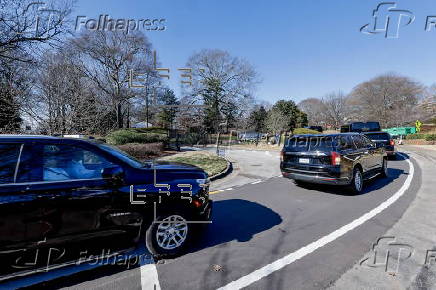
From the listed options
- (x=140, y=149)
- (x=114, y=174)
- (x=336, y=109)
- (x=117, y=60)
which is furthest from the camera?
(x=336, y=109)

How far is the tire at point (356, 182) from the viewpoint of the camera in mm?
5934

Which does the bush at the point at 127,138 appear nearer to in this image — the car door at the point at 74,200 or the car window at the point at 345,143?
the car door at the point at 74,200

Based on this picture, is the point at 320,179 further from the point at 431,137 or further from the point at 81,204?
the point at 431,137

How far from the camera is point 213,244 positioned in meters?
3.40

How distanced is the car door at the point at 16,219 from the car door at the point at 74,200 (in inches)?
3.3

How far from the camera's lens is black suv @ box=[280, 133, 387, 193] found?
→ 565 centimetres

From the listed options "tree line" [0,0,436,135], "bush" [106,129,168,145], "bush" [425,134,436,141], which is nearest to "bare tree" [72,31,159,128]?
"tree line" [0,0,436,135]

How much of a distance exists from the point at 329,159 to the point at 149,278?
506cm

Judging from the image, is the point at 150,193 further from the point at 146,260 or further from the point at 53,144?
the point at 53,144

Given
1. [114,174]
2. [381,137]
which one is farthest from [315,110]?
[114,174]

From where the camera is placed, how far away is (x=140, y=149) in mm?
12742

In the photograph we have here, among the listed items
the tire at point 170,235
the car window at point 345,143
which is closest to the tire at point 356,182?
the car window at point 345,143

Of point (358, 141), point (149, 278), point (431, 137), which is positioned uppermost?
point (431, 137)

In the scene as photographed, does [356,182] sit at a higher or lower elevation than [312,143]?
lower
